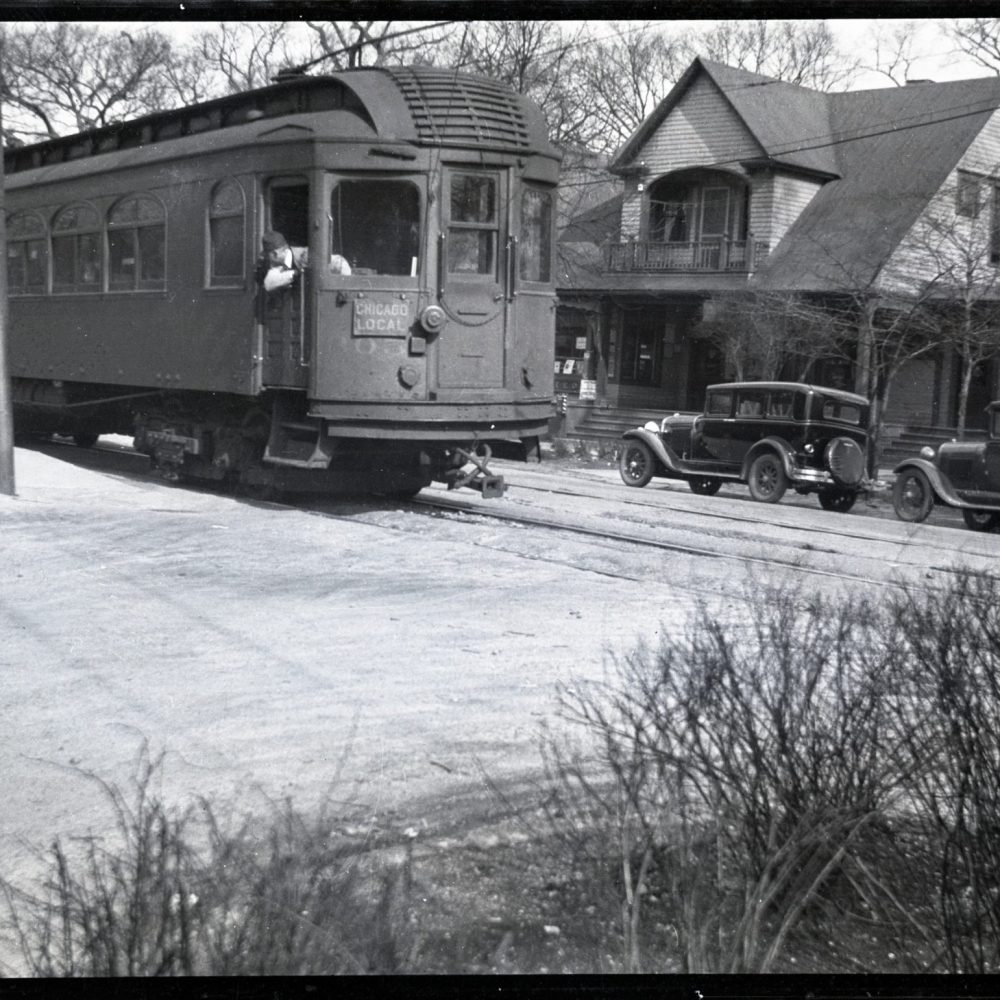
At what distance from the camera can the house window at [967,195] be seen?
12.0 metres

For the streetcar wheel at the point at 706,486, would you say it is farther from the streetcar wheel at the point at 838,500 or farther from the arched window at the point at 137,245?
the arched window at the point at 137,245

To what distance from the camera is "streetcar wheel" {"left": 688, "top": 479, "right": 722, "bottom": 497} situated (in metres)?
16.2

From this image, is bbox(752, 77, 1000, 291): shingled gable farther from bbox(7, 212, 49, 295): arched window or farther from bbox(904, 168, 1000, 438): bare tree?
bbox(7, 212, 49, 295): arched window

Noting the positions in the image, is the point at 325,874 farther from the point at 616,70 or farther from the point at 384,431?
the point at 384,431

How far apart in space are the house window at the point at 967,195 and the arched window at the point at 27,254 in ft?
31.9

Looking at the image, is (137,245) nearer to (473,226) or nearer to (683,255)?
(473,226)

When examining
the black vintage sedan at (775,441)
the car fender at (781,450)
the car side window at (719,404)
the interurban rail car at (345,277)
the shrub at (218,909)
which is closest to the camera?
the shrub at (218,909)

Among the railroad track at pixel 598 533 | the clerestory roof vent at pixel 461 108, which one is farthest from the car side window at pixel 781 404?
the clerestory roof vent at pixel 461 108

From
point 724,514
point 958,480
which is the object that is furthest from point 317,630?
point 958,480

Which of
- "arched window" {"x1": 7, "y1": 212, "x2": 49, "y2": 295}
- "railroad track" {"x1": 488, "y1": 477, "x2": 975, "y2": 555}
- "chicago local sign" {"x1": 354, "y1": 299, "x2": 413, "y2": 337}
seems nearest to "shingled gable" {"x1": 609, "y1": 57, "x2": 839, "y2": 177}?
"chicago local sign" {"x1": 354, "y1": 299, "x2": 413, "y2": 337}

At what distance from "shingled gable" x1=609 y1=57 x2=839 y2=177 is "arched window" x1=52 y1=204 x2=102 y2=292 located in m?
5.75

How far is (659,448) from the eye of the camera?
15.9 metres

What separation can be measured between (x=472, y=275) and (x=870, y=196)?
147 inches

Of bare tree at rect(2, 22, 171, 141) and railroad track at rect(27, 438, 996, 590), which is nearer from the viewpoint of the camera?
bare tree at rect(2, 22, 171, 141)
